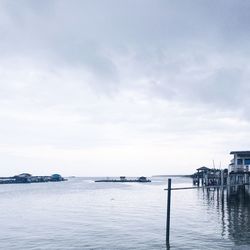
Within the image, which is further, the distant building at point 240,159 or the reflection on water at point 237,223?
the distant building at point 240,159

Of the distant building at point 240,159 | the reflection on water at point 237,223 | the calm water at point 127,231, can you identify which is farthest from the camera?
the distant building at point 240,159

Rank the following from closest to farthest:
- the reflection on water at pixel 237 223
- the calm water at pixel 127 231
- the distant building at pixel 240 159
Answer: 1. the calm water at pixel 127 231
2. the reflection on water at pixel 237 223
3. the distant building at pixel 240 159

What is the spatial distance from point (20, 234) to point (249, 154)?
38.0 m

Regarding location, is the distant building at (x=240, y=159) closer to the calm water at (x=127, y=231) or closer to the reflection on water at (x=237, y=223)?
the reflection on water at (x=237, y=223)

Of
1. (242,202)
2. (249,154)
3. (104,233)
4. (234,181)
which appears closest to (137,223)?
(104,233)

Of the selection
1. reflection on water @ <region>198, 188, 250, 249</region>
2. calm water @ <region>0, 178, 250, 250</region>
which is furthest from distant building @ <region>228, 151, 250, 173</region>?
calm water @ <region>0, 178, 250, 250</region>

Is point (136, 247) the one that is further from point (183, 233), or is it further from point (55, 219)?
point (55, 219)

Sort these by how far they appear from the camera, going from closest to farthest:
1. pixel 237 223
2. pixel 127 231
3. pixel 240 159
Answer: pixel 127 231 < pixel 237 223 < pixel 240 159

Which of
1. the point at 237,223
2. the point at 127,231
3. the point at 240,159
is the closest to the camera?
the point at 127,231

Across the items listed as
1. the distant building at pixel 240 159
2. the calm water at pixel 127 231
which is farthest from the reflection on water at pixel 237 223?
the distant building at pixel 240 159

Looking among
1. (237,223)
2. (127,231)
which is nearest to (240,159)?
(237,223)

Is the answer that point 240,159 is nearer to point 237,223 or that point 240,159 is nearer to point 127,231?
point 237,223

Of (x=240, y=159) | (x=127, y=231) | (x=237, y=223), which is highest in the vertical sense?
(x=240, y=159)

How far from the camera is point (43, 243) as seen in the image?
28578 mm
